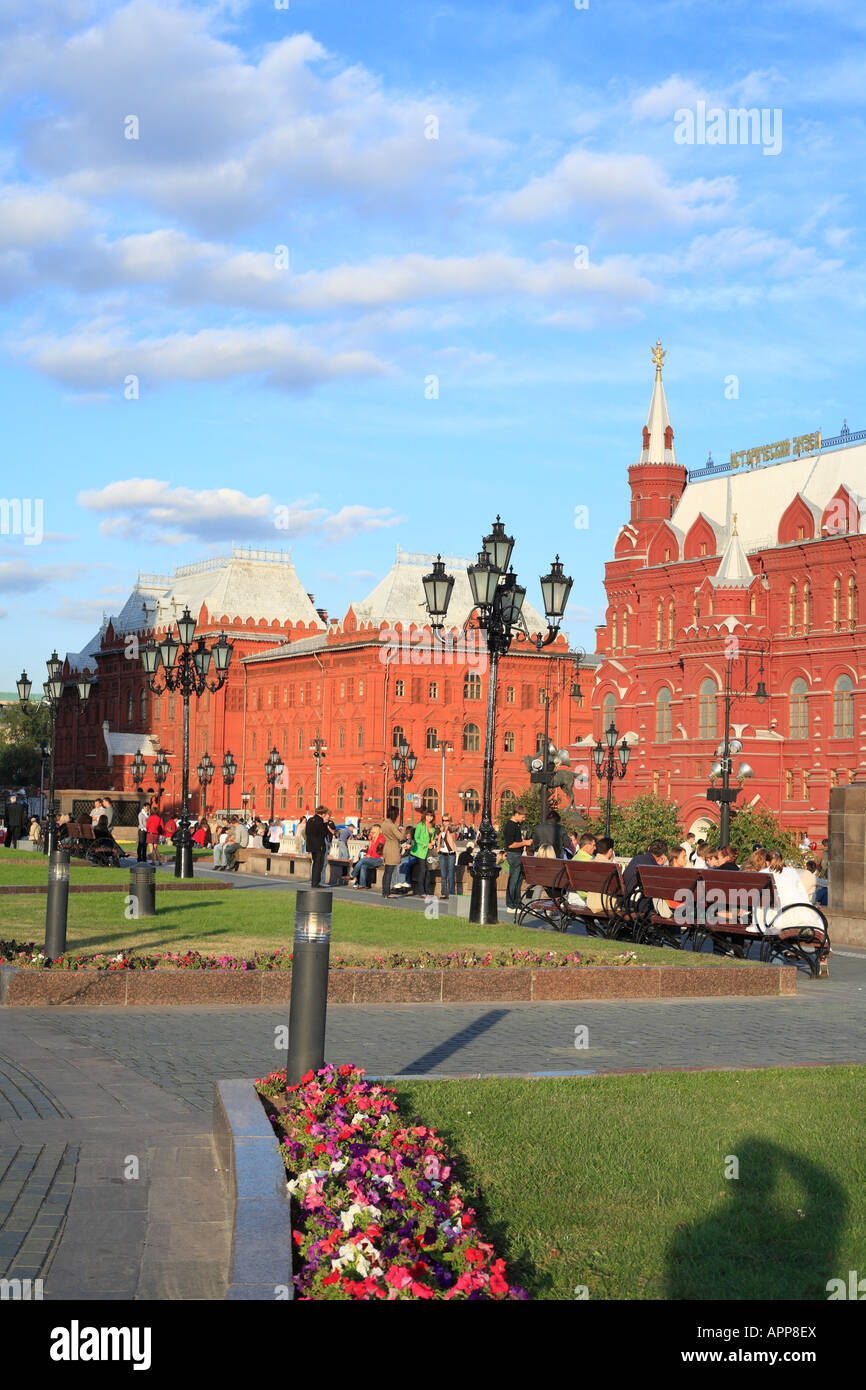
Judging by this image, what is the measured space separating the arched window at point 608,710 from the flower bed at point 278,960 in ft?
220

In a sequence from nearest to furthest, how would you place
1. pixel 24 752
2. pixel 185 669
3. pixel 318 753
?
1. pixel 185 669
2. pixel 318 753
3. pixel 24 752

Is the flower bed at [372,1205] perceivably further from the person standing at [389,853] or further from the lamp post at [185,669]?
the lamp post at [185,669]

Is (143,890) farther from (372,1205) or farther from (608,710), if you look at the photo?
(608,710)

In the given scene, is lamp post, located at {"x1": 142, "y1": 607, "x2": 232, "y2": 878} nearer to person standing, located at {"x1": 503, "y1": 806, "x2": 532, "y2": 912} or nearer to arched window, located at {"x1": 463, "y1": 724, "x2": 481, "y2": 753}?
person standing, located at {"x1": 503, "y1": 806, "x2": 532, "y2": 912}

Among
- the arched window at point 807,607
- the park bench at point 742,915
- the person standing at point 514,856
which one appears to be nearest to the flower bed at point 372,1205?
the park bench at point 742,915

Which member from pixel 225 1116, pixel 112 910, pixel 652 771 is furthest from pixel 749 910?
pixel 652 771

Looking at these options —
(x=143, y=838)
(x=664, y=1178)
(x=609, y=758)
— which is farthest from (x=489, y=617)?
(x=609, y=758)

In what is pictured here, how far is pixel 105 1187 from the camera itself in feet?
21.3

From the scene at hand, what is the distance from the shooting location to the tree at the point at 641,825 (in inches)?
2147

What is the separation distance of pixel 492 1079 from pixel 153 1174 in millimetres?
2467

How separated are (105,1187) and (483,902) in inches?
509

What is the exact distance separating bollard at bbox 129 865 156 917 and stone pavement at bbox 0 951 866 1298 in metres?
6.07

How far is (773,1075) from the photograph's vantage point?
360 inches
